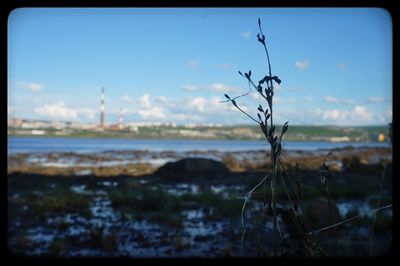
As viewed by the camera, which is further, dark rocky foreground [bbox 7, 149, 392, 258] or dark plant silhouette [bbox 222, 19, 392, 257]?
dark rocky foreground [bbox 7, 149, 392, 258]

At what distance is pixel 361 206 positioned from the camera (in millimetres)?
10953

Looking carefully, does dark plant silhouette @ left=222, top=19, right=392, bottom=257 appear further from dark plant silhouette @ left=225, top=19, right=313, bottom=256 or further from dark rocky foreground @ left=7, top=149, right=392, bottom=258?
dark rocky foreground @ left=7, top=149, right=392, bottom=258

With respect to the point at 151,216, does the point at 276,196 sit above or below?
above

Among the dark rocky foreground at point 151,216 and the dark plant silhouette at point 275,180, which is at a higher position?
the dark plant silhouette at point 275,180

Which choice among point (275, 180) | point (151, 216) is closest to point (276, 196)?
point (275, 180)

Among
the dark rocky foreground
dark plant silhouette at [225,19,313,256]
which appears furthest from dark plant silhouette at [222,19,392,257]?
the dark rocky foreground

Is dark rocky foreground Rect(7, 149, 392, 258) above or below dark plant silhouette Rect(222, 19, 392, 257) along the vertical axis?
below

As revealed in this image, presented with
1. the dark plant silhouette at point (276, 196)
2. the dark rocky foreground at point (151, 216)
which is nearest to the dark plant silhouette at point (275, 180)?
the dark plant silhouette at point (276, 196)

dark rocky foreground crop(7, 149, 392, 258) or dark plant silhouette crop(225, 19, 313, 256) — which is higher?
dark plant silhouette crop(225, 19, 313, 256)

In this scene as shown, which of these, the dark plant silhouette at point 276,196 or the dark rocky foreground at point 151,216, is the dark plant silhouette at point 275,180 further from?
the dark rocky foreground at point 151,216

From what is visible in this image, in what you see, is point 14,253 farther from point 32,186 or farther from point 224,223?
point 32,186

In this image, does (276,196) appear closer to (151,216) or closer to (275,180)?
(275,180)

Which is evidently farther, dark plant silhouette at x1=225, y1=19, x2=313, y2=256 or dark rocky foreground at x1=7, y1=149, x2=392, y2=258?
dark rocky foreground at x1=7, y1=149, x2=392, y2=258
